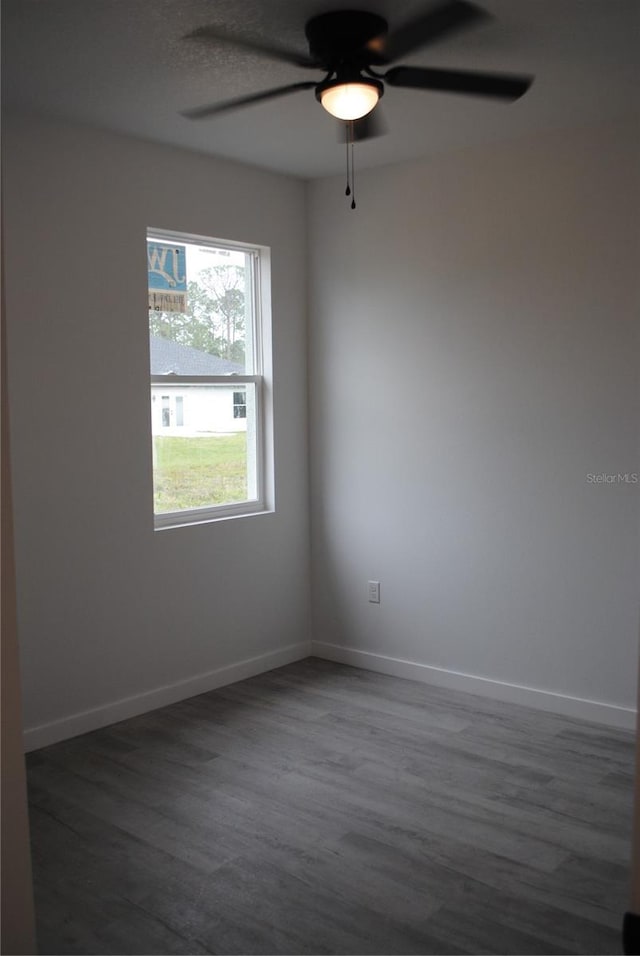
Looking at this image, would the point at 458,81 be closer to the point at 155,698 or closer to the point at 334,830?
the point at 334,830

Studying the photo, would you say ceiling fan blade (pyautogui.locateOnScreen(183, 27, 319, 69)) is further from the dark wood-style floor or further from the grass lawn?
the dark wood-style floor

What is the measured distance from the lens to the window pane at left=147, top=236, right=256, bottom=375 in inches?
168

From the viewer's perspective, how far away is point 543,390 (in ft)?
13.4

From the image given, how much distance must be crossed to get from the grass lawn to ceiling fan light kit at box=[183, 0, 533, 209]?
1878mm

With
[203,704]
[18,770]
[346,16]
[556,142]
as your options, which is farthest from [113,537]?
[556,142]

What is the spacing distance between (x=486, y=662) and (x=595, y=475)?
1113 mm

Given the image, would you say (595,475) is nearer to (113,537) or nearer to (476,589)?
(476,589)

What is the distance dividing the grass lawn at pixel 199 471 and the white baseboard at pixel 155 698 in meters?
0.89

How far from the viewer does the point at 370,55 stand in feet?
9.48

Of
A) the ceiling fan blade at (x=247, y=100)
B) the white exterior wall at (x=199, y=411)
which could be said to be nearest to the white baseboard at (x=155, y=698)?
the white exterior wall at (x=199, y=411)

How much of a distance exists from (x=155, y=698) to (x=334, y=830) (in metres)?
1.47

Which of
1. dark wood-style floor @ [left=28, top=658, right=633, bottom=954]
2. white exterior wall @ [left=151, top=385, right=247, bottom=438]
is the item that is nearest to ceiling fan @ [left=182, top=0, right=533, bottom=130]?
white exterior wall @ [left=151, top=385, right=247, bottom=438]

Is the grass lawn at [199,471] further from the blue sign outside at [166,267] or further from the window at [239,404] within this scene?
the blue sign outside at [166,267]

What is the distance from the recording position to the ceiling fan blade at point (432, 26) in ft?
8.71
